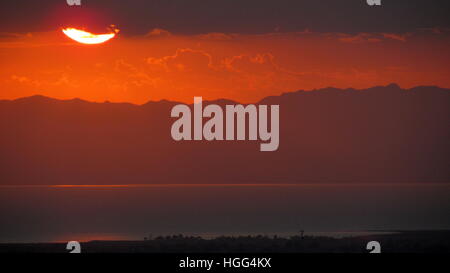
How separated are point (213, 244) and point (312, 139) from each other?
89.7m

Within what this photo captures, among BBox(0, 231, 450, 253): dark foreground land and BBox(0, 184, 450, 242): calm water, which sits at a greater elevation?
BBox(0, 184, 450, 242): calm water

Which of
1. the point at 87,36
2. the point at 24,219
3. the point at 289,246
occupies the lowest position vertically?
the point at 289,246

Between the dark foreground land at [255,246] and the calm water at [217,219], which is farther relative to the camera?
the calm water at [217,219]

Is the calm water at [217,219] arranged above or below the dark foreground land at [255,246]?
above

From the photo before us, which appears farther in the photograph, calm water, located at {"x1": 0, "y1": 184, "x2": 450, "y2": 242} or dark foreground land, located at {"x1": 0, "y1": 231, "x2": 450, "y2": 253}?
calm water, located at {"x1": 0, "y1": 184, "x2": 450, "y2": 242}

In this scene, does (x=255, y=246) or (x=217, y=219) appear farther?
(x=217, y=219)

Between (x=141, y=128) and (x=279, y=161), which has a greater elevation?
(x=141, y=128)

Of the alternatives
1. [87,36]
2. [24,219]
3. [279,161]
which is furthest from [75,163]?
[87,36]

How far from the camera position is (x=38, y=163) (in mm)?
114438

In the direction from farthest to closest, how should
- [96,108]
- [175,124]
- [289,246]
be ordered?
[96,108] < [289,246] < [175,124]

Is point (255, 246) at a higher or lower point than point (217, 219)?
lower
